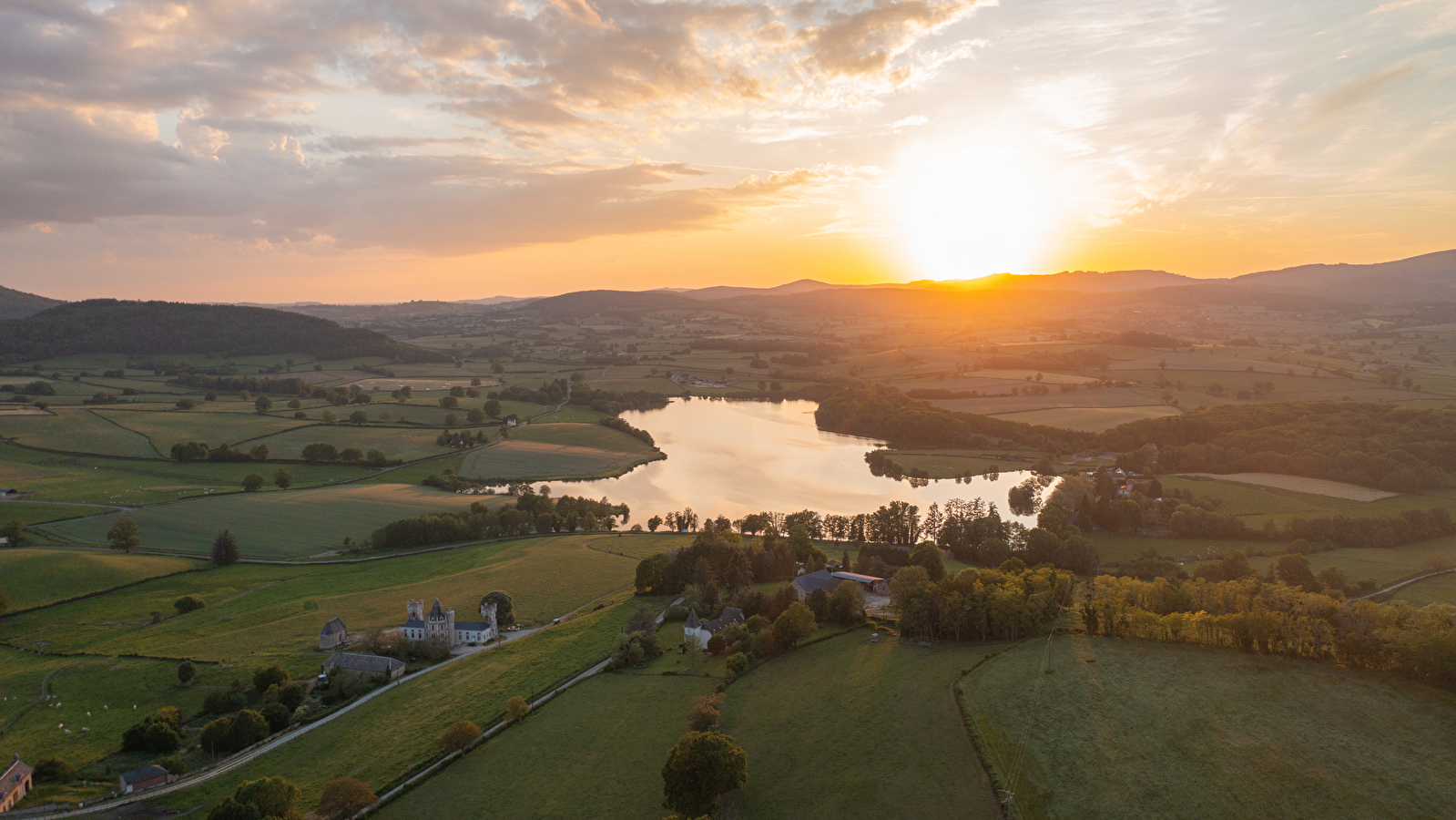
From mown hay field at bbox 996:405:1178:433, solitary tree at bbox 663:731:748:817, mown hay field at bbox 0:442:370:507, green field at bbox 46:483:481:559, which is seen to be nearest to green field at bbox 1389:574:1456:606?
solitary tree at bbox 663:731:748:817

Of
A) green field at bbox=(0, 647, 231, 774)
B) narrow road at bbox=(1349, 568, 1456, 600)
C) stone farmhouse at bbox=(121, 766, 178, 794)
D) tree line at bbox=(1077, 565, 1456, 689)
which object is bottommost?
stone farmhouse at bbox=(121, 766, 178, 794)

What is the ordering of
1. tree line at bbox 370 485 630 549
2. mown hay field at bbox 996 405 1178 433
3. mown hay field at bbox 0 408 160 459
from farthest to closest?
mown hay field at bbox 996 405 1178 433, mown hay field at bbox 0 408 160 459, tree line at bbox 370 485 630 549

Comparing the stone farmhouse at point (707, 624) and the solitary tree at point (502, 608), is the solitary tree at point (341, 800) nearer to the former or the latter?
the stone farmhouse at point (707, 624)

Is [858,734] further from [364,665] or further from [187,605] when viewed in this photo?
[187,605]

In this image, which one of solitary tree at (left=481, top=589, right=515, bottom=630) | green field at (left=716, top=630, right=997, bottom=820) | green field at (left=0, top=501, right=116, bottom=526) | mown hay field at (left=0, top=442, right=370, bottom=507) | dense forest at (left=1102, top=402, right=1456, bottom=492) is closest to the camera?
green field at (left=716, top=630, right=997, bottom=820)

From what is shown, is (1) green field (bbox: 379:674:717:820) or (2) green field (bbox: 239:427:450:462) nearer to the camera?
(1) green field (bbox: 379:674:717:820)

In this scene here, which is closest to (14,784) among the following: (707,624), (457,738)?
(457,738)

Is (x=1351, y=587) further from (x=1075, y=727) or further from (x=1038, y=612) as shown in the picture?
(x=1075, y=727)

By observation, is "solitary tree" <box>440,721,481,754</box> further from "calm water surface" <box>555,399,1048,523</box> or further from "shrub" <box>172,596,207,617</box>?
"calm water surface" <box>555,399,1048,523</box>
